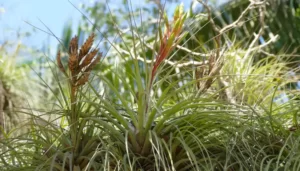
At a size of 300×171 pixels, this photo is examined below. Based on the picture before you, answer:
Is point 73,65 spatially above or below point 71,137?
above

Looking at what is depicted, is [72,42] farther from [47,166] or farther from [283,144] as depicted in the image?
[283,144]

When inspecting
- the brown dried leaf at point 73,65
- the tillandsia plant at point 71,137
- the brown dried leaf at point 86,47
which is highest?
Result: the brown dried leaf at point 86,47

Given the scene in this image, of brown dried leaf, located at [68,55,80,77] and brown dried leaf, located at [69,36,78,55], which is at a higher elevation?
brown dried leaf, located at [69,36,78,55]

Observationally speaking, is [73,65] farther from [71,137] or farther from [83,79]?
[71,137]

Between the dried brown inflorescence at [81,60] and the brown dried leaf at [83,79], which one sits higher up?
the dried brown inflorescence at [81,60]

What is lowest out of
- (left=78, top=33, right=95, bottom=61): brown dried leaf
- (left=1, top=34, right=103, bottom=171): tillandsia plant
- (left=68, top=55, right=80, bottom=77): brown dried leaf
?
(left=1, top=34, right=103, bottom=171): tillandsia plant

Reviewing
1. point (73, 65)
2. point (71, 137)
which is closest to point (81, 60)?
point (73, 65)

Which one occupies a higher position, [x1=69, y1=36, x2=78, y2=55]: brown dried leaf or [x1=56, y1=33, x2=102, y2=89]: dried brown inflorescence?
[x1=69, y1=36, x2=78, y2=55]: brown dried leaf

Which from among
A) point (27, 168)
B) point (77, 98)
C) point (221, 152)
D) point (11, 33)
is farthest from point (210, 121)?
point (11, 33)
